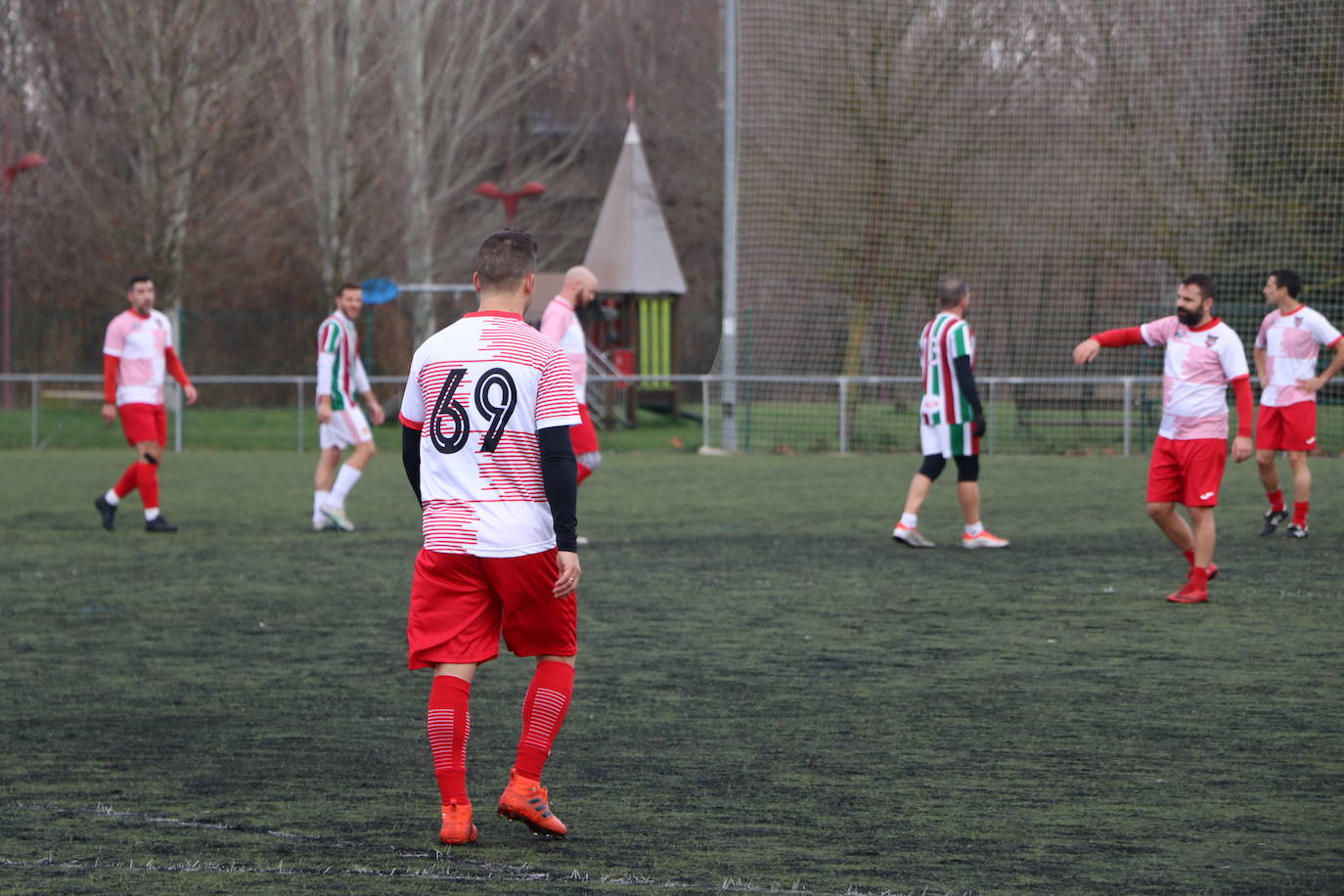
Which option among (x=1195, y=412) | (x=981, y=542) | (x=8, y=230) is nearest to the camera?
(x=1195, y=412)

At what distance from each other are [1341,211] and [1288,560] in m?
13.0

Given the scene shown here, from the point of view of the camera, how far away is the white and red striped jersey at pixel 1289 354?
39.4 ft

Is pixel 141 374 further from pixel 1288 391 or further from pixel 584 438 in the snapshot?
pixel 1288 391

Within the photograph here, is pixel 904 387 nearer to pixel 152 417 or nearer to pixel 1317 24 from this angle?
pixel 1317 24

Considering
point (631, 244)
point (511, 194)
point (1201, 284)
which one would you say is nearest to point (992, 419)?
point (511, 194)

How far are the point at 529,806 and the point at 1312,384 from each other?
29.5 feet

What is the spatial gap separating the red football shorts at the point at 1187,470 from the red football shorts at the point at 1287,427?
138 inches

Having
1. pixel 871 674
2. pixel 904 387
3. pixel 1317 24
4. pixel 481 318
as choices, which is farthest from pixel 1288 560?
pixel 1317 24

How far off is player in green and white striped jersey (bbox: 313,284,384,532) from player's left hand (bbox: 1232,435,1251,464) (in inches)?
248

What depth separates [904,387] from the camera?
76.0ft

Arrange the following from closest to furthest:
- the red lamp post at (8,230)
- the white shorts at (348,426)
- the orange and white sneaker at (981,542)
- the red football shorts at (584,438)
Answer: the red football shorts at (584,438) < the orange and white sneaker at (981,542) < the white shorts at (348,426) < the red lamp post at (8,230)

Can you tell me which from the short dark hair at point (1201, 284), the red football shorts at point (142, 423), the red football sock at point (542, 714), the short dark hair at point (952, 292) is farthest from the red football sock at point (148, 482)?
the red football sock at point (542, 714)

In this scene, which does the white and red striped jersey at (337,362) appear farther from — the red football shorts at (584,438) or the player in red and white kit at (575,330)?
the red football shorts at (584,438)

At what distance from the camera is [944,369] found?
37.4ft
